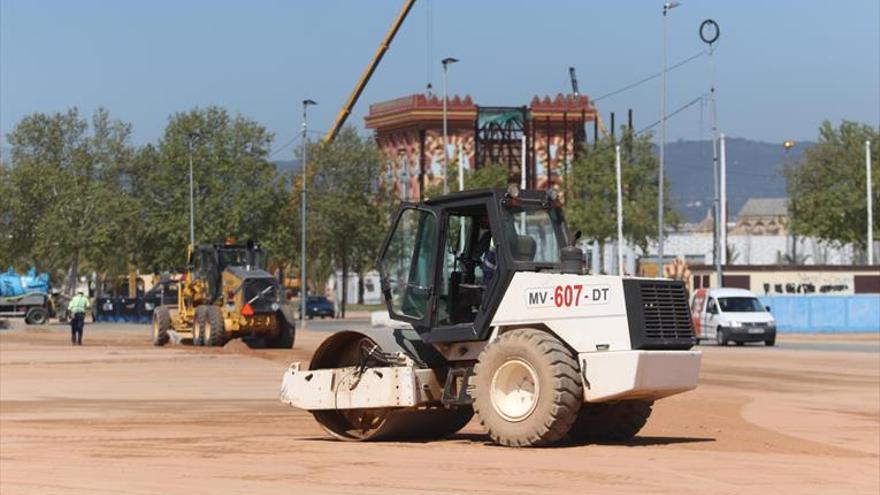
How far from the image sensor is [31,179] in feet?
307

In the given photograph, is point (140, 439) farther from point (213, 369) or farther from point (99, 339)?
point (99, 339)

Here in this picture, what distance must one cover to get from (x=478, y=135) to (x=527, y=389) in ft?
383

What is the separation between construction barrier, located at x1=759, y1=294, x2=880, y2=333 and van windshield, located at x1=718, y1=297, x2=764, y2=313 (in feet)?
50.6

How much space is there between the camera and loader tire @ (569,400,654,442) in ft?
59.3

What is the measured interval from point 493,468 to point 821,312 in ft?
186

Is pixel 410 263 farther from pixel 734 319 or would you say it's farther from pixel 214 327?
pixel 734 319

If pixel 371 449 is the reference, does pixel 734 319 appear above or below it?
above

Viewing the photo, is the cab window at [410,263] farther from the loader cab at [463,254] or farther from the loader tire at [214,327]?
the loader tire at [214,327]

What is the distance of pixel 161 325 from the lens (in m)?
49.2

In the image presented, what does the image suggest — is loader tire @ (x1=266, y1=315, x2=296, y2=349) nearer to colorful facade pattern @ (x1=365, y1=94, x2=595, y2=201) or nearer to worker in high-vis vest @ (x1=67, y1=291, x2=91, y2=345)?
worker in high-vis vest @ (x1=67, y1=291, x2=91, y2=345)

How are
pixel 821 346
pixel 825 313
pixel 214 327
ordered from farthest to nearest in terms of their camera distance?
pixel 825 313 < pixel 821 346 < pixel 214 327

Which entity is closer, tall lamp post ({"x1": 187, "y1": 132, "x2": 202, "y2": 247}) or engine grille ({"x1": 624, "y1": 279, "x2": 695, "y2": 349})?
engine grille ({"x1": 624, "y1": 279, "x2": 695, "y2": 349})

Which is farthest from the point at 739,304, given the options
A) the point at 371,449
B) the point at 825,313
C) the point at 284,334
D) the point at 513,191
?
the point at 371,449

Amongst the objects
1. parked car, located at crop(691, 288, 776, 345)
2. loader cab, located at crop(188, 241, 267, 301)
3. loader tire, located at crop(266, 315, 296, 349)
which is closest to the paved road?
parked car, located at crop(691, 288, 776, 345)
